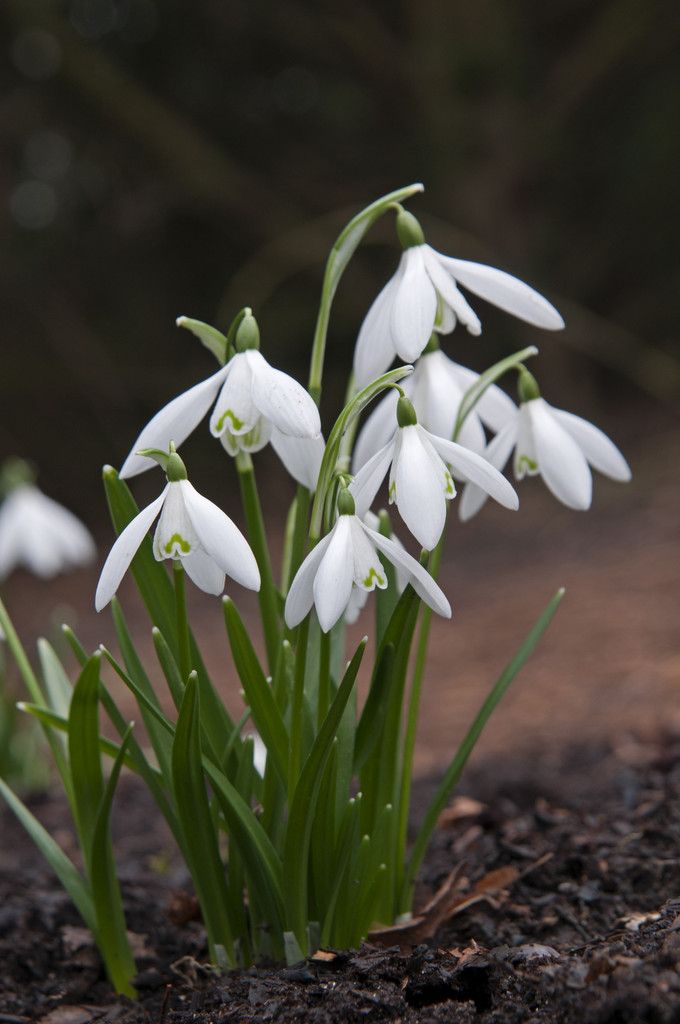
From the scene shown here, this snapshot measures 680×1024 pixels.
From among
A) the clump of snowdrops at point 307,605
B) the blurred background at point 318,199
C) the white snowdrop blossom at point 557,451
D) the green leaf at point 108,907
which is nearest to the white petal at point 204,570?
the clump of snowdrops at point 307,605

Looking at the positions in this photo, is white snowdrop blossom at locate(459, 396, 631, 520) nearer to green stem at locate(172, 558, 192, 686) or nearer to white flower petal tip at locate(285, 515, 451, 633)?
white flower petal tip at locate(285, 515, 451, 633)

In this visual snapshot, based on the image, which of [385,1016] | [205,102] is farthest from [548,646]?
[205,102]

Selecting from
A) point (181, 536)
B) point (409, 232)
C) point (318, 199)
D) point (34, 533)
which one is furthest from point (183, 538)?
point (318, 199)

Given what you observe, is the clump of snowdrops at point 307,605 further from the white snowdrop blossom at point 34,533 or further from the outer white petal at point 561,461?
the white snowdrop blossom at point 34,533

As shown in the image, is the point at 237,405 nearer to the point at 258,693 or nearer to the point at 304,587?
the point at 304,587

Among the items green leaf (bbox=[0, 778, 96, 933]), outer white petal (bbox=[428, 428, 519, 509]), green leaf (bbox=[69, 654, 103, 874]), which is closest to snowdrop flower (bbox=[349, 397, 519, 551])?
outer white petal (bbox=[428, 428, 519, 509])

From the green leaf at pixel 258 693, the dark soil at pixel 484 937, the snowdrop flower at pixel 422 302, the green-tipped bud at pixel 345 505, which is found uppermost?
the snowdrop flower at pixel 422 302
